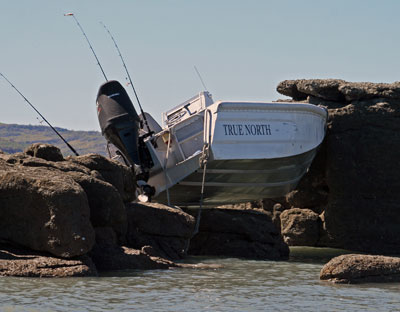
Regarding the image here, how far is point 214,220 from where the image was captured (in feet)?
59.8

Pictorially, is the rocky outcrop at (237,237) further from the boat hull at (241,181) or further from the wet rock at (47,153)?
the wet rock at (47,153)

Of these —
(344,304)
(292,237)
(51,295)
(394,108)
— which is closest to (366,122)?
(394,108)

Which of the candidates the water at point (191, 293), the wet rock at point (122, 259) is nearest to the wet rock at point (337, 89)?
the water at point (191, 293)

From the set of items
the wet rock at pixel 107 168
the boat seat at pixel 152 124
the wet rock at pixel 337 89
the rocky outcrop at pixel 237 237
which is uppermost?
the wet rock at pixel 337 89

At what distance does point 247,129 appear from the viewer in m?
18.8

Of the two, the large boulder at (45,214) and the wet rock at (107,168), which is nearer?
the large boulder at (45,214)

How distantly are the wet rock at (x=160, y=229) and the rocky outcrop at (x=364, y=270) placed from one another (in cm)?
371

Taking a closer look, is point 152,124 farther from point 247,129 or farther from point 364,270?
point 364,270

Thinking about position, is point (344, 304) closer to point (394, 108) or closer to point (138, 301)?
point (138, 301)

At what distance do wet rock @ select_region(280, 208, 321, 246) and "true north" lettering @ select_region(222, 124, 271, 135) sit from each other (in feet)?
8.99

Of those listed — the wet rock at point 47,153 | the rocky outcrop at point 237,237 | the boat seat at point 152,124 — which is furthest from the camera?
the boat seat at point 152,124

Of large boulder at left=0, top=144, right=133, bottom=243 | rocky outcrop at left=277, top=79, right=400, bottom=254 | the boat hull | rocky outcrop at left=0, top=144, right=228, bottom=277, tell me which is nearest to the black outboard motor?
the boat hull

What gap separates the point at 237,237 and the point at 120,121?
12.8ft

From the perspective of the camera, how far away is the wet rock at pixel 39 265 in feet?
38.1
